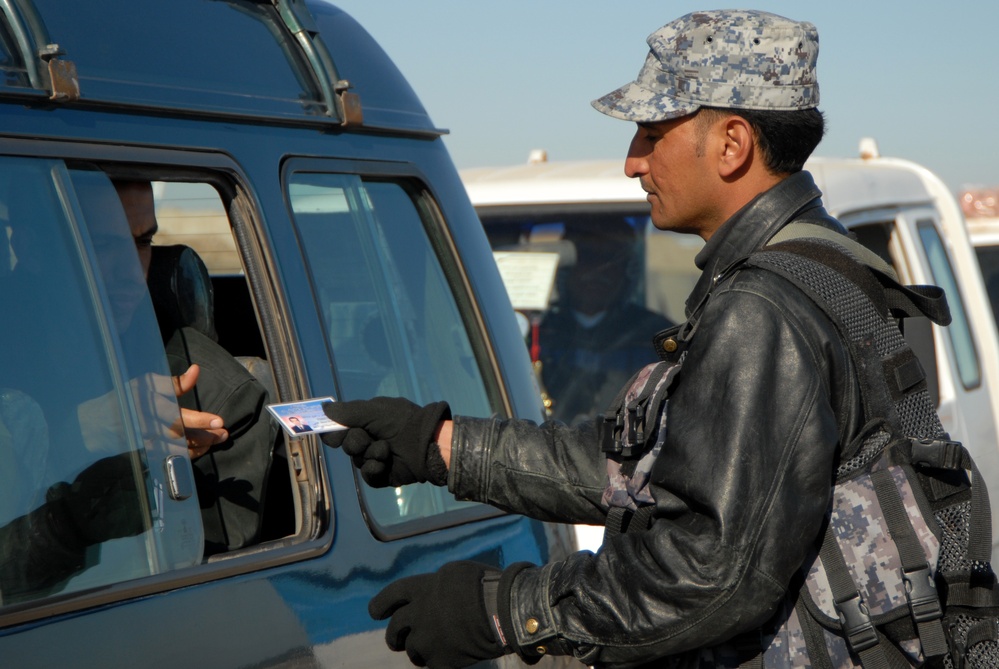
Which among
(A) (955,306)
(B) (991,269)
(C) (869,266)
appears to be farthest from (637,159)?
(B) (991,269)

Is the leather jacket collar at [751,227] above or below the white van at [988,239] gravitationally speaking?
above

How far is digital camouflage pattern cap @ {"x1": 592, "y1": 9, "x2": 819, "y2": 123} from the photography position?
6.70ft

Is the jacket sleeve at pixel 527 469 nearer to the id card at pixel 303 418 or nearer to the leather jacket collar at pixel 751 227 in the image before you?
the id card at pixel 303 418

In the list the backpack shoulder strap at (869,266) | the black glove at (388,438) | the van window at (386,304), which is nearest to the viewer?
the backpack shoulder strap at (869,266)

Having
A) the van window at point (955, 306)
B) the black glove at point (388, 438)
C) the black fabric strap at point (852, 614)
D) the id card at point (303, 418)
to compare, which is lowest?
the van window at point (955, 306)

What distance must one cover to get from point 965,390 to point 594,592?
4.70 m

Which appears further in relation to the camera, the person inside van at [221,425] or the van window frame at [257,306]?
the person inside van at [221,425]

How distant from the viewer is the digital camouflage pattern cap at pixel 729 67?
2.04 m

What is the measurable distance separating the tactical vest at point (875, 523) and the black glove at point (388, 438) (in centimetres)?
37

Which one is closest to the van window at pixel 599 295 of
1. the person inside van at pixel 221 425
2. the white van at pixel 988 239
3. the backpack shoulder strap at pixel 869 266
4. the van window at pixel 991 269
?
the person inside van at pixel 221 425

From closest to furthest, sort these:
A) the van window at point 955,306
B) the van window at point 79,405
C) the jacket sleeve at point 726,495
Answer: the jacket sleeve at point 726,495
the van window at point 79,405
the van window at point 955,306

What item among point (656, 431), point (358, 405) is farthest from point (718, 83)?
point (358, 405)

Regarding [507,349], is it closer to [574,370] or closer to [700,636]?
[700,636]

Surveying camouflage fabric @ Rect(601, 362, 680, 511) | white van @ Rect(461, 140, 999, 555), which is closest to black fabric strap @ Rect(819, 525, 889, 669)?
camouflage fabric @ Rect(601, 362, 680, 511)
